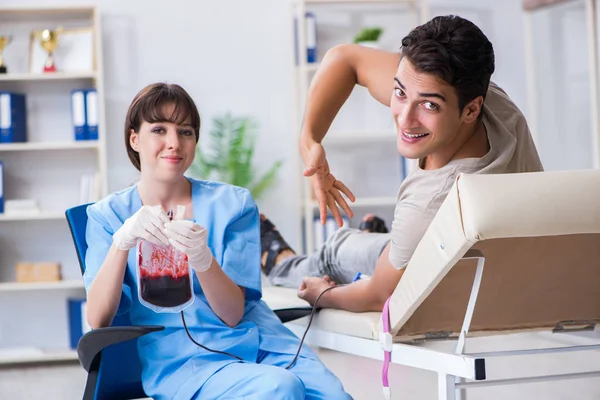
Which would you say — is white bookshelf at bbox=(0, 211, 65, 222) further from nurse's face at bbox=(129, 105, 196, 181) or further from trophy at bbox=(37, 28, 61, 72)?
nurse's face at bbox=(129, 105, 196, 181)

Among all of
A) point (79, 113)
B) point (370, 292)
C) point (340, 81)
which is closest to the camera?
point (370, 292)

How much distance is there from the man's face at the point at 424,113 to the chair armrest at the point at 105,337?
661mm

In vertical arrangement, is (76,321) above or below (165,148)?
below

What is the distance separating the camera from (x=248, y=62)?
4660 millimetres

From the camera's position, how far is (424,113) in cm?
171

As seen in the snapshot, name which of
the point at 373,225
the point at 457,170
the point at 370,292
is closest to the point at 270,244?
the point at 373,225

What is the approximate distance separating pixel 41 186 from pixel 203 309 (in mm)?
2928

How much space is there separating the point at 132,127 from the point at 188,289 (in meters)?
0.43

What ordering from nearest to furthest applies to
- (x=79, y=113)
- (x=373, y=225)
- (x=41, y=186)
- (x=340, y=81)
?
1. (x=340, y=81)
2. (x=373, y=225)
3. (x=79, y=113)
4. (x=41, y=186)

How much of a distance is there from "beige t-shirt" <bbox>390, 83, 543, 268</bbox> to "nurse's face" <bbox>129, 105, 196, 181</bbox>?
19.8 inches

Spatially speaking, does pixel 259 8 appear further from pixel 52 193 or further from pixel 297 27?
pixel 52 193

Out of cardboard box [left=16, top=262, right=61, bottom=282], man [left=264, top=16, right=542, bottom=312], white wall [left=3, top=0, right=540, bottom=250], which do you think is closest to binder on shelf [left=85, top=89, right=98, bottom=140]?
white wall [left=3, top=0, right=540, bottom=250]

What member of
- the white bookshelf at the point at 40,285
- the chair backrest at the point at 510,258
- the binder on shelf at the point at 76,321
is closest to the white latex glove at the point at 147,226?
the chair backrest at the point at 510,258

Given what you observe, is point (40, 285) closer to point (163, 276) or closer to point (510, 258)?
point (163, 276)
